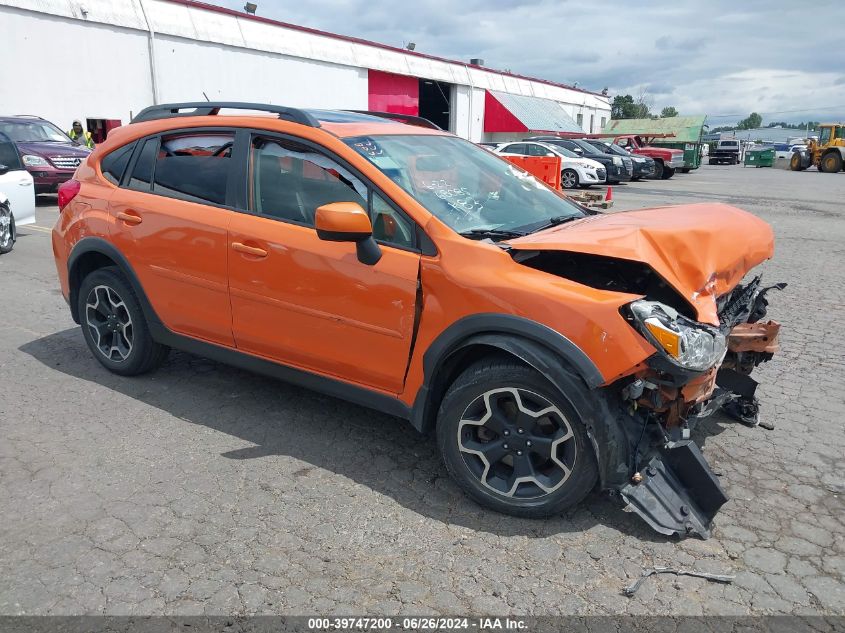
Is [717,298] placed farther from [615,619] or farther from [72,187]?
[72,187]

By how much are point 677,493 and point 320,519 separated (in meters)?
1.62

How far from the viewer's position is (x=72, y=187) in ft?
15.6

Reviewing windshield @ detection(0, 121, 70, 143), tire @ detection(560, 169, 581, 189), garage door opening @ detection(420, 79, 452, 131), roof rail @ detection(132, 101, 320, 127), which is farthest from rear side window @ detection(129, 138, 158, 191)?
garage door opening @ detection(420, 79, 452, 131)

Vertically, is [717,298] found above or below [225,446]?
above

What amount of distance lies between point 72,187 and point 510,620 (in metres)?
4.15

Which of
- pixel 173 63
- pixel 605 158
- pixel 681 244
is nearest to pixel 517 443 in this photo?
pixel 681 244

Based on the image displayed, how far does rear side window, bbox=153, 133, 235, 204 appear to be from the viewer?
3.99 m

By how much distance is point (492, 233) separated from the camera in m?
3.39

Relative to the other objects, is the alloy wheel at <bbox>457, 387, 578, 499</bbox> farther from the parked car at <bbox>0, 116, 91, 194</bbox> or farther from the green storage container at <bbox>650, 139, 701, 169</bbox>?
the green storage container at <bbox>650, 139, 701, 169</bbox>

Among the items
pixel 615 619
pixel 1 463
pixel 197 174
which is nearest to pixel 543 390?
pixel 615 619

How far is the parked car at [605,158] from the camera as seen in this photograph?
23016 millimetres

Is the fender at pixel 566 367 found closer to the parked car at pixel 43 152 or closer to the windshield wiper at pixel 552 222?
the windshield wiper at pixel 552 222

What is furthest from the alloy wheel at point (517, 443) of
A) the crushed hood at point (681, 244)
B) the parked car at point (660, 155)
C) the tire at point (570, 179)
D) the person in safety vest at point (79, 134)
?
the parked car at point (660, 155)

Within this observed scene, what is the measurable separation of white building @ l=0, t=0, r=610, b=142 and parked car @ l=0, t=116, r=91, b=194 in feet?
17.8
